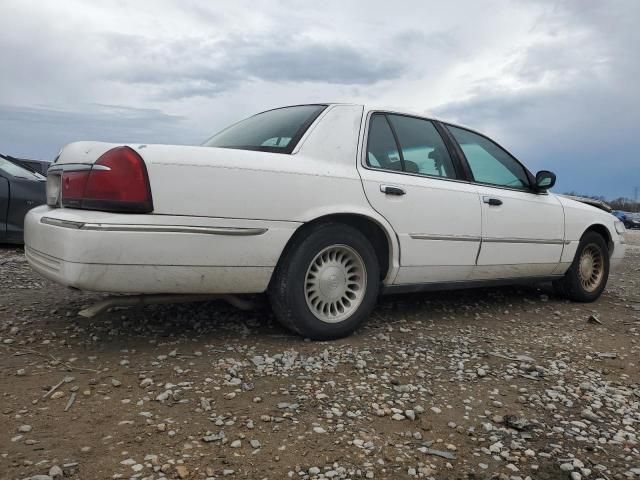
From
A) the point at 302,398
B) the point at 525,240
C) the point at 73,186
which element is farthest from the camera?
the point at 525,240

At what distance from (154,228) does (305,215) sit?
87 centimetres

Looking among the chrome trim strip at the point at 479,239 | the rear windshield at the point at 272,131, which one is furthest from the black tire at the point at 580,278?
the rear windshield at the point at 272,131

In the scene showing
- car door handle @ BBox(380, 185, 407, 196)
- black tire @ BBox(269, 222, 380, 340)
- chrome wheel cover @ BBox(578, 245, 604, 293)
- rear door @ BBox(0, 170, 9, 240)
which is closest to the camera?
black tire @ BBox(269, 222, 380, 340)

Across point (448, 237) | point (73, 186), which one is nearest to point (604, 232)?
point (448, 237)

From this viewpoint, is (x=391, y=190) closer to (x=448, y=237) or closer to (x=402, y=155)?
(x=402, y=155)

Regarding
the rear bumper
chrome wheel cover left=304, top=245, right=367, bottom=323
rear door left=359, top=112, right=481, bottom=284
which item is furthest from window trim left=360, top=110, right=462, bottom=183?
the rear bumper

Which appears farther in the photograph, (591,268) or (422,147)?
(591,268)

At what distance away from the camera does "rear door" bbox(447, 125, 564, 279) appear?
13.7 feet

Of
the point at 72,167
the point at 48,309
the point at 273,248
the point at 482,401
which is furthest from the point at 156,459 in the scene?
the point at 48,309

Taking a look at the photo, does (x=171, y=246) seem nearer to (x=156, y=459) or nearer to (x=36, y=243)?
(x=36, y=243)

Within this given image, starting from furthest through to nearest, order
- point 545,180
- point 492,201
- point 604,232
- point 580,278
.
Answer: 1. point 604,232
2. point 580,278
3. point 545,180
4. point 492,201

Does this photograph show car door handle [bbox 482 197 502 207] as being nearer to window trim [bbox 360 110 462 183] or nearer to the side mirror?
window trim [bbox 360 110 462 183]

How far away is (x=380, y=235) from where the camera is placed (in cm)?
361

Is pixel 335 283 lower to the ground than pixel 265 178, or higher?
lower
